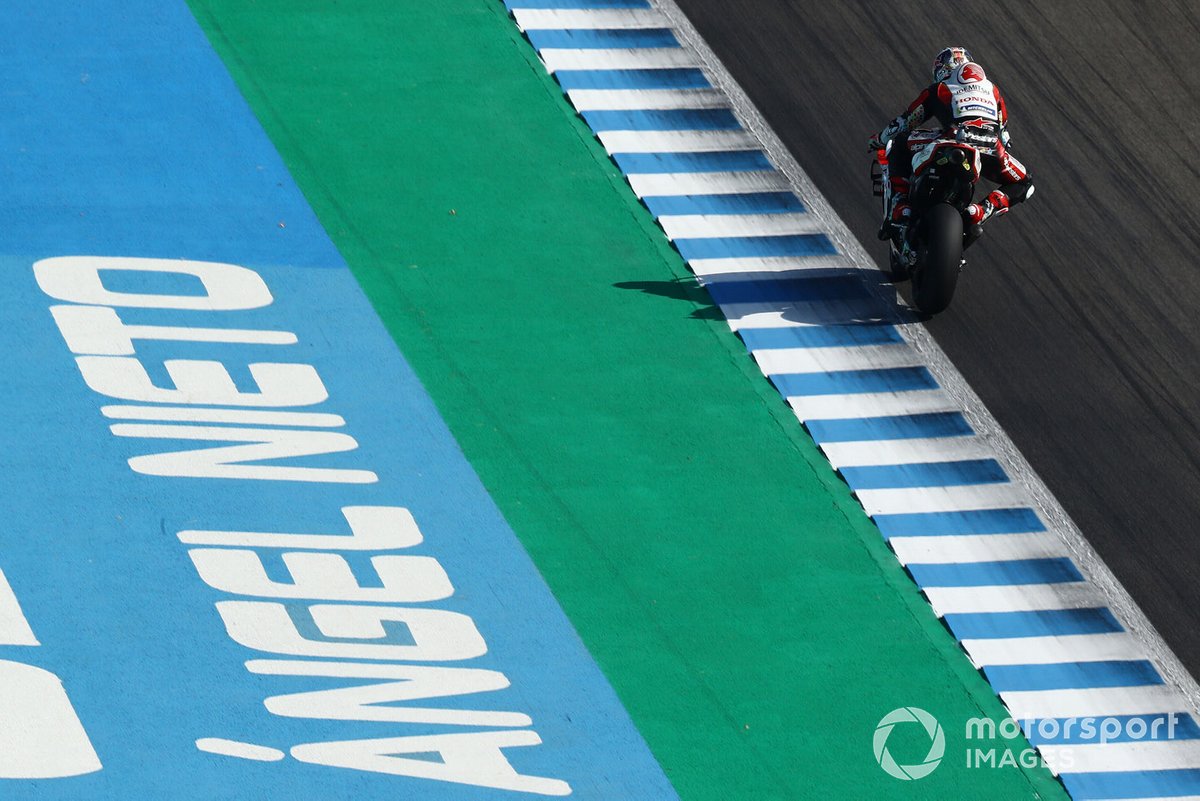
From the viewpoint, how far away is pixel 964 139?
11094 mm

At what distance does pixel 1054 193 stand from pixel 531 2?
16.5 feet

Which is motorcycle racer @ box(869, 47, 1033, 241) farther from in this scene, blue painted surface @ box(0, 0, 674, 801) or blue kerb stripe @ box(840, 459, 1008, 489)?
blue painted surface @ box(0, 0, 674, 801)

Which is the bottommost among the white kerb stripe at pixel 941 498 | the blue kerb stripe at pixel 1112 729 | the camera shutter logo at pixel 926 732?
the camera shutter logo at pixel 926 732

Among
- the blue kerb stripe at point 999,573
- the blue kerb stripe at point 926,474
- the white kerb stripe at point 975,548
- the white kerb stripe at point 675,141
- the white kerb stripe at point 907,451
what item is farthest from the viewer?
the white kerb stripe at point 675,141

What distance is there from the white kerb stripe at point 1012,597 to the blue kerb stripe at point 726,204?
13.1 feet

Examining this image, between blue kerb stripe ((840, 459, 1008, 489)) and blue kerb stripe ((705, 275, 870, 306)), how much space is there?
182 centimetres

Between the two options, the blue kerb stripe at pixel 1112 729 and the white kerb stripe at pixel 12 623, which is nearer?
the white kerb stripe at pixel 12 623

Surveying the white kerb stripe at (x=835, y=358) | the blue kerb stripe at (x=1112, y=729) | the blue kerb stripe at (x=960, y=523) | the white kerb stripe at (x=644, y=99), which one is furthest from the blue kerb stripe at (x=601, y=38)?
the blue kerb stripe at (x=1112, y=729)

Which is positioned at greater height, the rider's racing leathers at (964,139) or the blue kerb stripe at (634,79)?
the blue kerb stripe at (634,79)

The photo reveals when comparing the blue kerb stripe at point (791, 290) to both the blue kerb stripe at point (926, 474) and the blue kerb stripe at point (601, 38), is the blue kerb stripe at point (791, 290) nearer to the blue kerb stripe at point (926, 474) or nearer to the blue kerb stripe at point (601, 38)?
the blue kerb stripe at point (926, 474)

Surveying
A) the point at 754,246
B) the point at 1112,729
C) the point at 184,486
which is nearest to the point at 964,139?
the point at 754,246

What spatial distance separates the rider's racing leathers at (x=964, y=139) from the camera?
11.1 m

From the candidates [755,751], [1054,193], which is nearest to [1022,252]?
[1054,193]

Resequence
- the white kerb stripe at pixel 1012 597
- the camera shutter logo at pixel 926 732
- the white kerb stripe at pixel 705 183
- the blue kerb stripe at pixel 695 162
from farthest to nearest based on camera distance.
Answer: the blue kerb stripe at pixel 695 162 < the white kerb stripe at pixel 705 183 < the white kerb stripe at pixel 1012 597 < the camera shutter logo at pixel 926 732
